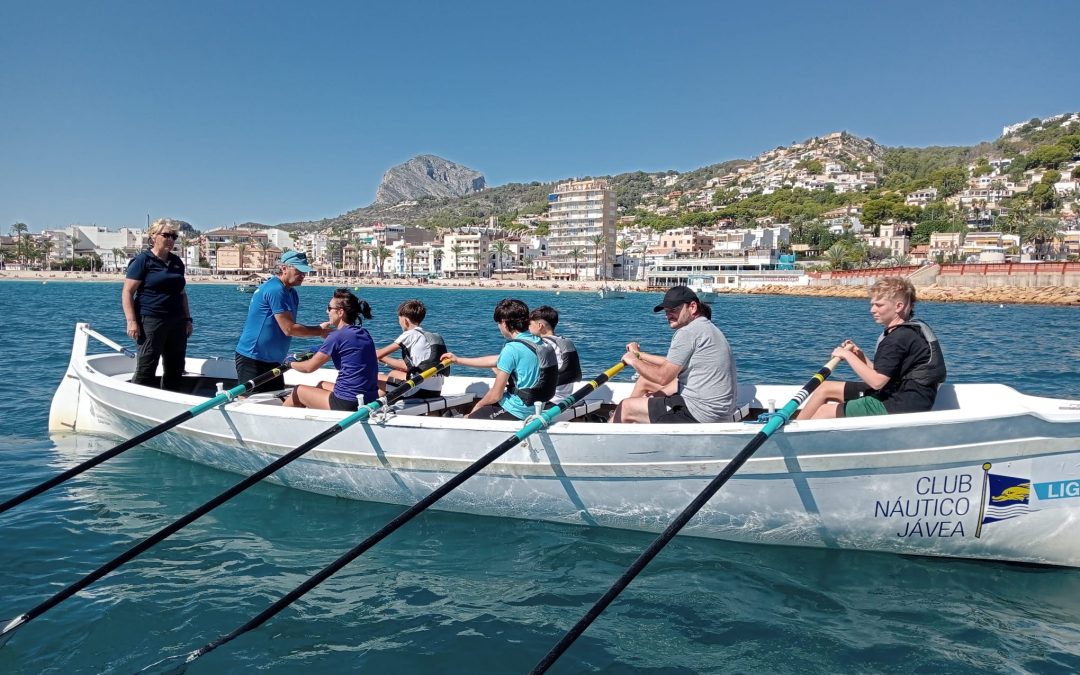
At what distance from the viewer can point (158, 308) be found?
7.45 meters

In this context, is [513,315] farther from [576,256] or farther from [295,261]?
[576,256]

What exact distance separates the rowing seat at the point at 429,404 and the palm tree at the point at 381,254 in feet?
529

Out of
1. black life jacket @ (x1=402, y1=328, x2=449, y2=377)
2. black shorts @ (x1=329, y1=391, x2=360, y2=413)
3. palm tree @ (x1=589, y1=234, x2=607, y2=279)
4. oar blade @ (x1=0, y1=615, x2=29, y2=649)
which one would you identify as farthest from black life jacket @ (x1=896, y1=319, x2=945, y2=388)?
palm tree @ (x1=589, y1=234, x2=607, y2=279)

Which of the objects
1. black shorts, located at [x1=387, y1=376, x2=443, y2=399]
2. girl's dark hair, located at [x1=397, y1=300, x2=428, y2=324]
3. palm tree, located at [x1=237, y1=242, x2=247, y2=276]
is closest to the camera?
girl's dark hair, located at [x1=397, y1=300, x2=428, y2=324]

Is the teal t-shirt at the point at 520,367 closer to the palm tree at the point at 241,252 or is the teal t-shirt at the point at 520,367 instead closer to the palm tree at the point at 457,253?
the palm tree at the point at 457,253

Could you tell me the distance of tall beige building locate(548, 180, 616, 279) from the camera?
140 metres

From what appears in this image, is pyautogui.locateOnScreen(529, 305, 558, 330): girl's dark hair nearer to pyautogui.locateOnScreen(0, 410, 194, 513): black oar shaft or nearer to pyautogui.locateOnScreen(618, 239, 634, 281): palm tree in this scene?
pyautogui.locateOnScreen(0, 410, 194, 513): black oar shaft

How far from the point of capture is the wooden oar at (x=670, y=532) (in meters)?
3.36

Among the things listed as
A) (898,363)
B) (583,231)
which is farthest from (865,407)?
(583,231)

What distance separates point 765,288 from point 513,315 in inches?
3923

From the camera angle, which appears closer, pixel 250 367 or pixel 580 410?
pixel 580 410

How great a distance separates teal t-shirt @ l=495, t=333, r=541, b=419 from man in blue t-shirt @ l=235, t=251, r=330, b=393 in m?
2.07

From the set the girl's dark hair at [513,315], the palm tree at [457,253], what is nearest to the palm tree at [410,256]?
the palm tree at [457,253]

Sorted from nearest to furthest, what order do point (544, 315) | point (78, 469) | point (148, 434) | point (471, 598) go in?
1. point (471, 598)
2. point (78, 469)
3. point (148, 434)
4. point (544, 315)
